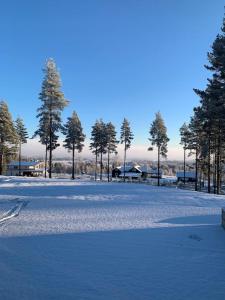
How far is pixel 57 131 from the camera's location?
44000 millimetres

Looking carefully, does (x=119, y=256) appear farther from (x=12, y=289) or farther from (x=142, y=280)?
(x=12, y=289)

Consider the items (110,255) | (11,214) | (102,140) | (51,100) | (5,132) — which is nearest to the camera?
(110,255)

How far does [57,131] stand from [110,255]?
36638mm

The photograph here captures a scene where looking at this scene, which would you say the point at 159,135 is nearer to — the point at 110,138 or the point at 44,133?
the point at 110,138

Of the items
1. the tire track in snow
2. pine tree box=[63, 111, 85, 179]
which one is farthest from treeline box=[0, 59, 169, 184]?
the tire track in snow

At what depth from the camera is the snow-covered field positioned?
6.18 m

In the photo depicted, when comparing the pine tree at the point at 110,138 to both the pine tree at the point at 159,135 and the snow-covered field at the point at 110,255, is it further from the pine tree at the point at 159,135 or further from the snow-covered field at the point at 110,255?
the snow-covered field at the point at 110,255

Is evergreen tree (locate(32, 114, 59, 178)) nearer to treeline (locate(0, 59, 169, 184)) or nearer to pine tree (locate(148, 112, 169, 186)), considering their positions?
treeline (locate(0, 59, 169, 184))

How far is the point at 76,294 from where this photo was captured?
5.90 meters

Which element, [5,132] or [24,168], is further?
[24,168]

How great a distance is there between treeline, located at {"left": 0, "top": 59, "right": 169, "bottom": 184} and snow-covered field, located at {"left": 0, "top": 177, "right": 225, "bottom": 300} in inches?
1161

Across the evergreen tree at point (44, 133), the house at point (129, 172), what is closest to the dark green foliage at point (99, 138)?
the evergreen tree at point (44, 133)

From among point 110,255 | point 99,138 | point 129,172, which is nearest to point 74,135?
point 99,138

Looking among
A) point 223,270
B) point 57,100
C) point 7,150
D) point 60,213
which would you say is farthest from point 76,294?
point 7,150
